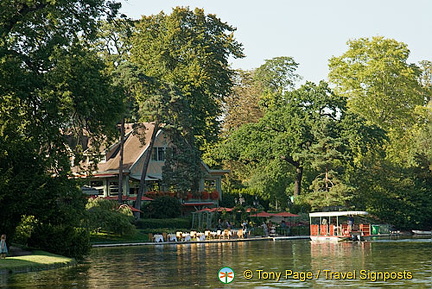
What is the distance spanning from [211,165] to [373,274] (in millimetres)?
60356

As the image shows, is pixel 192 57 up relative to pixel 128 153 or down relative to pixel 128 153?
up

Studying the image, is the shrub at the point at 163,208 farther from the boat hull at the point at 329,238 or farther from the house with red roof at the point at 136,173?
the boat hull at the point at 329,238

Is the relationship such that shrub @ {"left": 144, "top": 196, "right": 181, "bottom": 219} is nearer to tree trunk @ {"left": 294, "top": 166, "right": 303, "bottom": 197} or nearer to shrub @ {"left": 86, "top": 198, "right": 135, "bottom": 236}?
shrub @ {"left": 86, "top": 198, "right": 135, "bottom": 236}

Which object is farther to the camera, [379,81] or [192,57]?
[379,81]

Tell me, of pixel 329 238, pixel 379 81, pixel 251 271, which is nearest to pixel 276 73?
pixel 379 81

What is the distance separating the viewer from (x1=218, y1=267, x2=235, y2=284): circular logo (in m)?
27.9

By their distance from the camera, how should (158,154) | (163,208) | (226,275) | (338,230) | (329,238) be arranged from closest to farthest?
(226,275), (329,238), (338,230), (163,208), (158,154)

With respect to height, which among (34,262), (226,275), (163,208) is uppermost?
(163,208)

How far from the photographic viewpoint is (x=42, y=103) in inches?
1439

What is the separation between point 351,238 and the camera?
200 ft

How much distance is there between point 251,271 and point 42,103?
1277cm

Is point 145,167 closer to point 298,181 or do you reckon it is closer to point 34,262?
point 298,181

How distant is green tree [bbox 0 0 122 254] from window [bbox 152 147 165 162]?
4186 cm

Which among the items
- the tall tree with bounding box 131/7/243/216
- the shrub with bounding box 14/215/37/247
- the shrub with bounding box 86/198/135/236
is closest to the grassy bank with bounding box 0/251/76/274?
the shrub with bounding box 14/215/37/247
